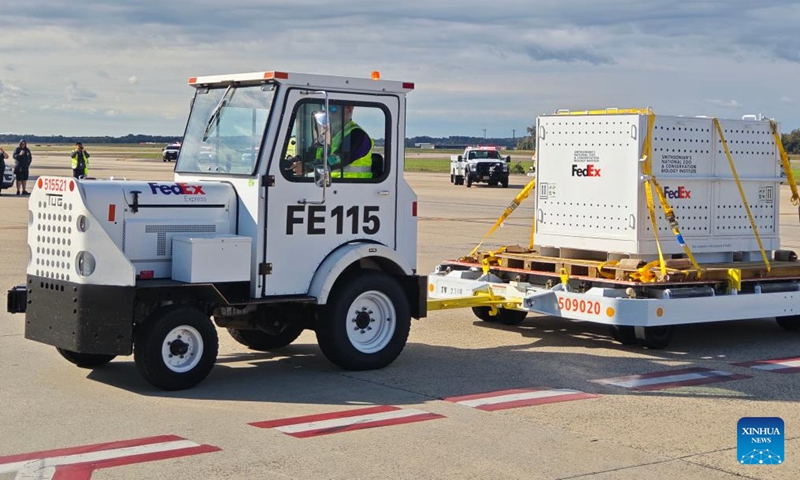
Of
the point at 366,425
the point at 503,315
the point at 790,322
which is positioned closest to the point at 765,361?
the point at 790,322

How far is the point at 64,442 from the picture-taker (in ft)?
24.0

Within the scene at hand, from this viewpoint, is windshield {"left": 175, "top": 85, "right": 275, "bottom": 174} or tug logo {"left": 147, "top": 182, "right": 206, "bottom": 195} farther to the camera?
windshield {"left": 175, "top": 85, "right": 275, "bottom": 174}

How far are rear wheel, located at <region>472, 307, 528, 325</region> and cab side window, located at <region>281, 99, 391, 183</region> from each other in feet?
10.7

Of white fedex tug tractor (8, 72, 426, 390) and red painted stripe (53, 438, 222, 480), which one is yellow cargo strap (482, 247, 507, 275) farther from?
red painted stripe (53, 438, 222, 480)

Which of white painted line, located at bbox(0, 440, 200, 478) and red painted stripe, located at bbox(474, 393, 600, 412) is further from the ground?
red painted stripe, located at bbox(474, 393, 600, 412)

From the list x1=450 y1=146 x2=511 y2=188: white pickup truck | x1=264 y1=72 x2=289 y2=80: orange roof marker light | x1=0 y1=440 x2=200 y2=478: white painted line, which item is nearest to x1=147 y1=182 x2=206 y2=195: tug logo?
x1=264 y1=72 x2=289 y2=80: orange roof marker light

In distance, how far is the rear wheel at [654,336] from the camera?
1109 cm

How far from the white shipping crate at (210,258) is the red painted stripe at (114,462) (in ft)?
6.64

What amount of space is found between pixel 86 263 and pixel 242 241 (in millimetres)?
1227

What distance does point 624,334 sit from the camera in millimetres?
11328

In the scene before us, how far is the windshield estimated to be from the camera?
9.44 meters

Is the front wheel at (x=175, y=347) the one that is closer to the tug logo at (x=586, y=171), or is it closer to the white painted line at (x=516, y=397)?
the white painted line at (x=516, y=397)

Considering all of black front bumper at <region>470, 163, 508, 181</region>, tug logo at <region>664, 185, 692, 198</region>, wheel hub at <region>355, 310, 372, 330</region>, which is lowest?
wheel hub at <region>355, 310, 372, 330</region>

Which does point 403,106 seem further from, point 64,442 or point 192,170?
point 64,442
